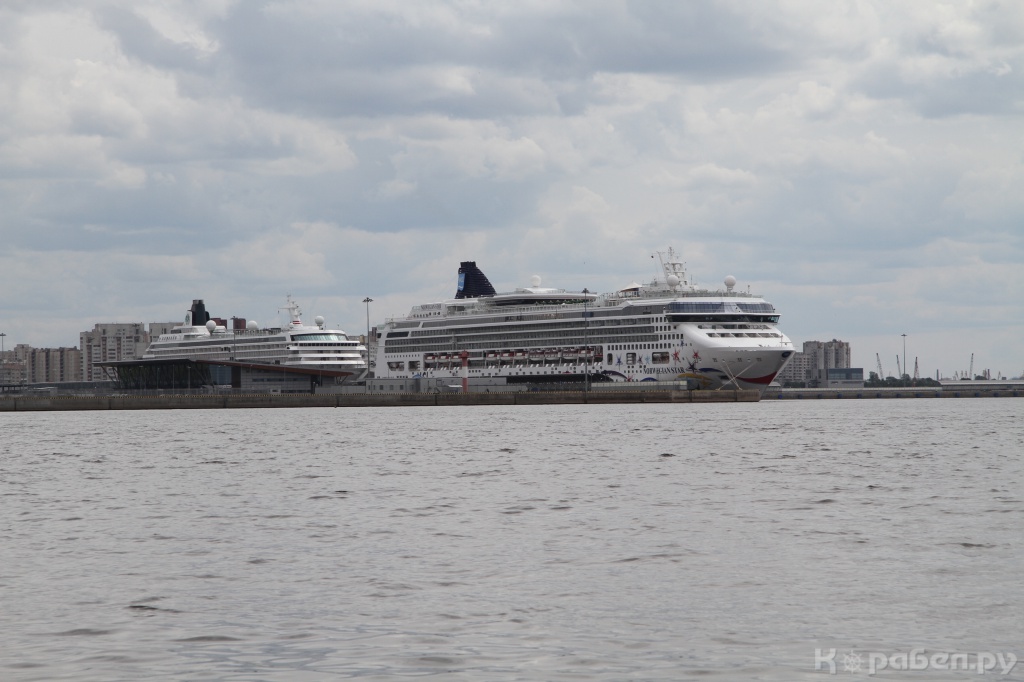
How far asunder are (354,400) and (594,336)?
2772cm

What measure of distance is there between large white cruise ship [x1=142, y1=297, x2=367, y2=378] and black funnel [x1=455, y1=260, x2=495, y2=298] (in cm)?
1691

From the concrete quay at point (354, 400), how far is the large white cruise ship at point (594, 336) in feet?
19.3

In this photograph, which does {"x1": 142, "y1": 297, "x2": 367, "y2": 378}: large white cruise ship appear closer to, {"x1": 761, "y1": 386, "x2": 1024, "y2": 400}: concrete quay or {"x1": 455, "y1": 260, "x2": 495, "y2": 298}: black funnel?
{"x1": 455, "y1": 260, "x2": 495, "y2": 298}: black funnel

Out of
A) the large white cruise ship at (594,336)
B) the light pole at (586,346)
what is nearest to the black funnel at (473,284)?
the large white cruise ship at (594,336)

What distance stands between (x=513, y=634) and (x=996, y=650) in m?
4.66

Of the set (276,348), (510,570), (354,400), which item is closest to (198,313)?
(276,348)

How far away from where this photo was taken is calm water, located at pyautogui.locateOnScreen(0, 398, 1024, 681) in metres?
12.4

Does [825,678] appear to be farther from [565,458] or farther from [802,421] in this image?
[802,421]

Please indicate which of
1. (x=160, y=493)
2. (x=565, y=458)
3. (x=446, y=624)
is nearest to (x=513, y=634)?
(x=446, y=624)

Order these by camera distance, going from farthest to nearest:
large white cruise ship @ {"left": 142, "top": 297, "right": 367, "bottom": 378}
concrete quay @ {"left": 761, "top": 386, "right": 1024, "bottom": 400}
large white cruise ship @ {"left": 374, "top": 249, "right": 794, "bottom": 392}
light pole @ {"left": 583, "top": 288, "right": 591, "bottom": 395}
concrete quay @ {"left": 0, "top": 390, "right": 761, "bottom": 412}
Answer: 1. large white cruise ship @ {"left": 142, "top": 297, "right": 367, "bottom": 378}
2. concrete quay @ {"left": 761, "top": 386, "right": 1024, "bottom": 400}
3. light pole @ {"left": 583, "top": 288, "right": 591, "bottom": 395}
4. large white cruise ship @ {"left": 374, "top": 249, "right": 794, "bottom": 392}
5. concrete quay @ {"left": 0, "top": 390, "right": 761, "bottom": 412}

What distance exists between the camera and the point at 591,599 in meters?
15.2

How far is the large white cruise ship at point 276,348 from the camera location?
170250mm

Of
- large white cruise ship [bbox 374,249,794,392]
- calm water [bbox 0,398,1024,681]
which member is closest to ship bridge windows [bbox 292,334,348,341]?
large white cruise ship [bbox 374,249,794,392]

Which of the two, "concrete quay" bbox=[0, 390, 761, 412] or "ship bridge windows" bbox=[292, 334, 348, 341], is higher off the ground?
"ship bridge windows" bbox=[292, 334, 348, 341]
